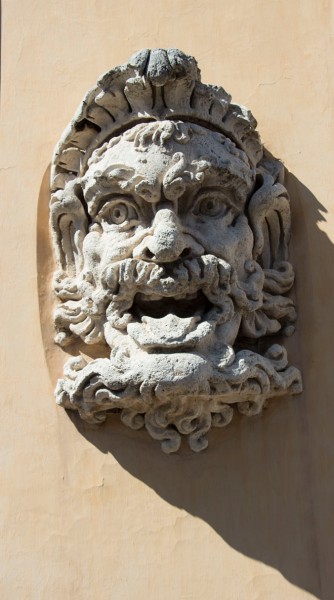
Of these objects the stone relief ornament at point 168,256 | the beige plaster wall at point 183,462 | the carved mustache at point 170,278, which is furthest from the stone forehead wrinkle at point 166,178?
the beige plaster wall at point 183,462

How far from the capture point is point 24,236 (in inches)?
148

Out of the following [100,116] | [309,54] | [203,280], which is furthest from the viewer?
[309,54]

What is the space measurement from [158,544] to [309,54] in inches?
71.8

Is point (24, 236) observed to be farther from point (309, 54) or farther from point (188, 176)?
point (309, 54)

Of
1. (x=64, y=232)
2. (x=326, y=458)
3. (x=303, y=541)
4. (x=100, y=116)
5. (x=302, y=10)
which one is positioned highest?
(x=302, y=10)

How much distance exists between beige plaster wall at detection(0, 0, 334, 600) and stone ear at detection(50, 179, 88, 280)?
10cm

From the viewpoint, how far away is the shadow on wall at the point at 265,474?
335cm

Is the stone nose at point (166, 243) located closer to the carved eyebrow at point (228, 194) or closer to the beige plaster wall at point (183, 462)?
the carved eyebrow at point (228, 194)

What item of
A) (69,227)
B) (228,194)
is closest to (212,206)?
(228,194)

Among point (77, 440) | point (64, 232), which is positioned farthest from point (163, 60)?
point (77, 440)

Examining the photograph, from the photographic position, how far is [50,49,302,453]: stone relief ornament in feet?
10.8

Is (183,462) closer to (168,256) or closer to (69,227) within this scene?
(168,256)

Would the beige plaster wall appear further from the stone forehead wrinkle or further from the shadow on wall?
the stone forehead wrinkle

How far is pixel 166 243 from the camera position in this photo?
3.29m
